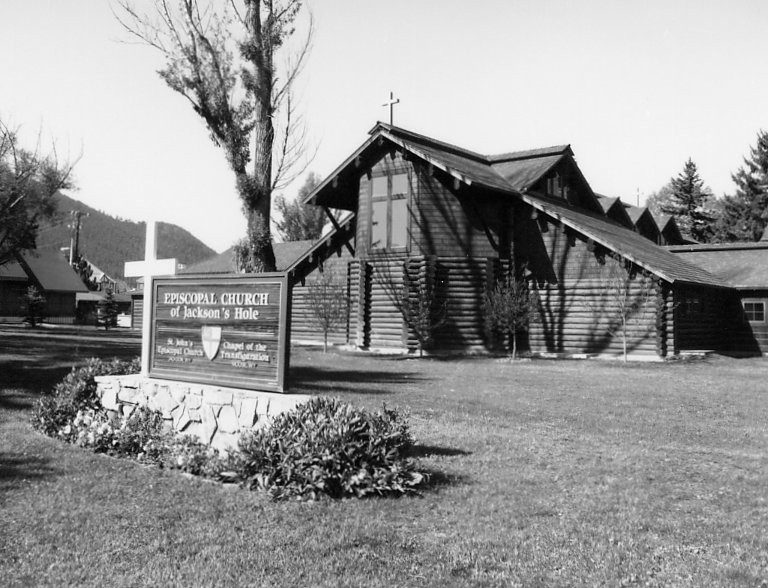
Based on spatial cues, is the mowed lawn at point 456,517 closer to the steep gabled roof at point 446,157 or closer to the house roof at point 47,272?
the steep gabled roof at point 446,157

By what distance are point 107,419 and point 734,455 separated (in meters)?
8.13

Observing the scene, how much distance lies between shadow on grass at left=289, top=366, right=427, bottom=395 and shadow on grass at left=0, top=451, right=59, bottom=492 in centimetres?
627

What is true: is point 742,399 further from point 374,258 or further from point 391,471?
point 374,258

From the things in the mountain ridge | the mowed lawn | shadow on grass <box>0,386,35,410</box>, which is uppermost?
the mountain ridge

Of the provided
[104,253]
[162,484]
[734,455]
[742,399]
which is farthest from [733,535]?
[104,253]

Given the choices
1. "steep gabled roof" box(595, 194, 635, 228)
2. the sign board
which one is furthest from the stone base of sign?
"steep gabled roof" box(595, 194, 635, 228)

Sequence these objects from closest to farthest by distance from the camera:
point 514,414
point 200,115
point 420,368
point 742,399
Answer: point 514,414, point 742,399, point 200,115, point 420,368

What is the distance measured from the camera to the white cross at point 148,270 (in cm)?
988

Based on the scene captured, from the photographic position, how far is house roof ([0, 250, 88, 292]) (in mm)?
56822

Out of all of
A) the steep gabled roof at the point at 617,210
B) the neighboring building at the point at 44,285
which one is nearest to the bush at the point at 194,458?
the steep gabled roof at the point at 617,210

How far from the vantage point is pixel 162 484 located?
7254mm

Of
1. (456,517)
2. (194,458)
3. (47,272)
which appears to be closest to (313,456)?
(456,517)

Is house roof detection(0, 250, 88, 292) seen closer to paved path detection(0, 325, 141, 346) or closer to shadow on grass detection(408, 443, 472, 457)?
paved path detection(0, 325, 141, 346)

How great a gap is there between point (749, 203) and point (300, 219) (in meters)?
39.3
